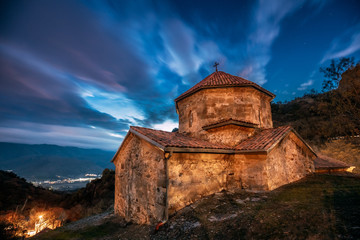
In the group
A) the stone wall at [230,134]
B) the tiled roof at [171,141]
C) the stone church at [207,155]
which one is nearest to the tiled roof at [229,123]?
the stone church at [207,155]

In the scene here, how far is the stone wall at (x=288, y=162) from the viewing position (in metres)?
7.75

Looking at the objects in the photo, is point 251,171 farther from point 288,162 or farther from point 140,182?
point 140,182

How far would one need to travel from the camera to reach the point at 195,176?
6922mm

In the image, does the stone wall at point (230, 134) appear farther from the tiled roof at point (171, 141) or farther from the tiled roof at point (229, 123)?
the tiled roof at point (171, 141)

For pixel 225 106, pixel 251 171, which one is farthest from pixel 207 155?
pixel 225 106

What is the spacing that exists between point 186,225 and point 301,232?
3.20 metres

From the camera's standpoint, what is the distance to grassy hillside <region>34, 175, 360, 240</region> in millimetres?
3773

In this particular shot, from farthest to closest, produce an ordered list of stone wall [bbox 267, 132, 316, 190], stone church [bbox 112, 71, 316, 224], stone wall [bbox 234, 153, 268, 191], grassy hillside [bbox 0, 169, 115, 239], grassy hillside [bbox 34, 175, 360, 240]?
grassy hillside [bbox 0, 169, 115, 239] < stone wall [bbox 267, 132, 316, 190] < stone wall [bbox 234, 153, 268, 191] < stone church [bbox 112, 71, 316, 224] < grassy hillside [bbox 34, 175, 360, 240]

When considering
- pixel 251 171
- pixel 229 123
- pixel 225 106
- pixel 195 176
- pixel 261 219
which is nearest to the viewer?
pixel 261 219

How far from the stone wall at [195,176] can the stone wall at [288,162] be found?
6.43 ft

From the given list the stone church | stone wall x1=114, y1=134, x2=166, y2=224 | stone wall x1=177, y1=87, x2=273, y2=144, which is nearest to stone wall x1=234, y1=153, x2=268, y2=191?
the stone church

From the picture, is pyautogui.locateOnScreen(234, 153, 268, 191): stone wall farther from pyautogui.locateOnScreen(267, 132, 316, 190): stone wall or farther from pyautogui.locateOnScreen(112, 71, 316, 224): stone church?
pyautogui.locateOnScreen(267, 132, 316, 190): stone wall

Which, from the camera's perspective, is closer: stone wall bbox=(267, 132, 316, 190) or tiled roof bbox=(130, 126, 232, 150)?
tiled roof bbox=(130, 126, 232, 150)

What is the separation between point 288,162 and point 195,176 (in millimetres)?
5775
